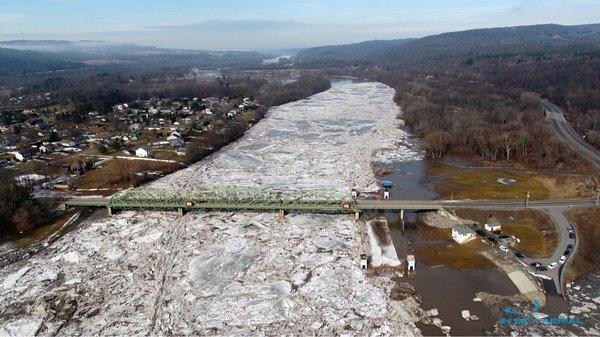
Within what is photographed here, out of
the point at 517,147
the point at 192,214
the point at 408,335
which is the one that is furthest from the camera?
the point at 517,147

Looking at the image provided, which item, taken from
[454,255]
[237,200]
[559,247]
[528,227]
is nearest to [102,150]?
[237,200]

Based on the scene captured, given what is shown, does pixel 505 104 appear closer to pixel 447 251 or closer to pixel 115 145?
pixel 447 251

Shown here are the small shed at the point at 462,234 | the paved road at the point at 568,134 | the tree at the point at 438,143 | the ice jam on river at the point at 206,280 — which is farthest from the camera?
the tree at the point at 438,143

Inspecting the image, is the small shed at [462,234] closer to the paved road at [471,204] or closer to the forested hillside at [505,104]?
the paved road at [471,204]

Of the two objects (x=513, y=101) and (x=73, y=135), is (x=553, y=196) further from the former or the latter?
(x=73, y=135)

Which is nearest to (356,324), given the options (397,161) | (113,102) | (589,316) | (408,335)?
(408,335)

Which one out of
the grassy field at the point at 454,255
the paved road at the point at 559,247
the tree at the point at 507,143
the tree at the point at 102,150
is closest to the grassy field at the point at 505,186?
the paved road at the point at 559,247
